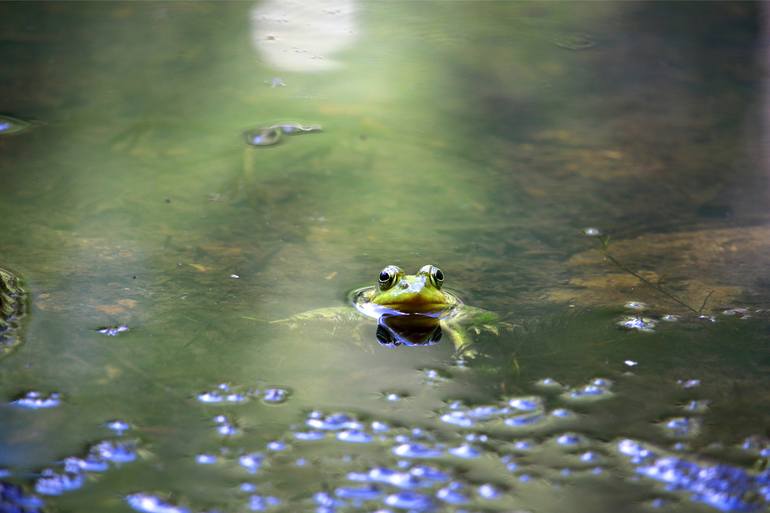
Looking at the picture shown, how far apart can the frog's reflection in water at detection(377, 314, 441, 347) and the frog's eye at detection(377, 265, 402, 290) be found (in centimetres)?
12

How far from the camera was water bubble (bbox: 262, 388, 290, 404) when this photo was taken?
2348 mm

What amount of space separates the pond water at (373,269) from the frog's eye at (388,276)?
0.47 ft

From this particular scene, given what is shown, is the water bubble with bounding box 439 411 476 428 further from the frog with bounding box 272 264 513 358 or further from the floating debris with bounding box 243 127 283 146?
the floating debris with bounding box 243 127 283 146

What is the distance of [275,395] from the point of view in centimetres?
237

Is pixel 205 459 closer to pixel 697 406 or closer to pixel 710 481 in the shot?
pixel 710 481

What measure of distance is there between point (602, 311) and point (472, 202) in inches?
44.2

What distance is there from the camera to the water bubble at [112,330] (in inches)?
104

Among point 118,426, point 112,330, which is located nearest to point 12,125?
point 112,330

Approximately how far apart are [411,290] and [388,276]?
91 mm

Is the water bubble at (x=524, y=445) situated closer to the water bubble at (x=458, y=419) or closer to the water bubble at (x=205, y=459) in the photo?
the water bubble at (x=458, y=419)

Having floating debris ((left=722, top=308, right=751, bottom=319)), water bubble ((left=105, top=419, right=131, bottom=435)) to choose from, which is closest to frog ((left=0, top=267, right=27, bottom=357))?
water bubble ((left=105, top=419, right=131, bottom=435))

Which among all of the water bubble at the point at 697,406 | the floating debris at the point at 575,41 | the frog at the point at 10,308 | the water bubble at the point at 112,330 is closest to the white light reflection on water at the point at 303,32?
the floating debris at the point at 575,41

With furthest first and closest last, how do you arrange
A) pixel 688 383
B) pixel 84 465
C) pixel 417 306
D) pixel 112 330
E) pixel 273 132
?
1. pixel 273 132
2. pixel 417 306
3. pixel 112 330
4. pixel 688 383
5. pixel 84 465

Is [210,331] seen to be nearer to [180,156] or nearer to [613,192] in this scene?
[180,156]
